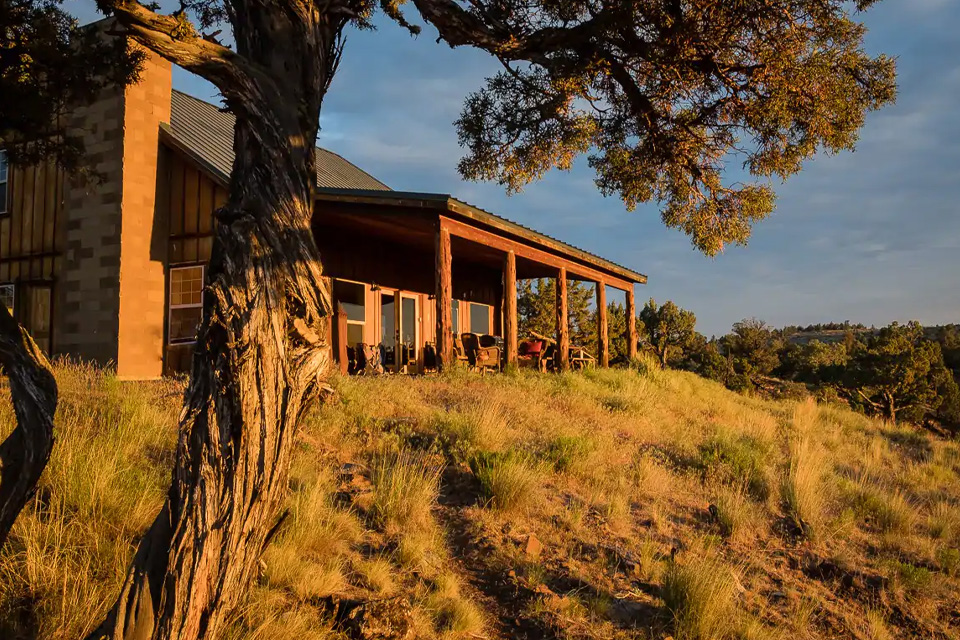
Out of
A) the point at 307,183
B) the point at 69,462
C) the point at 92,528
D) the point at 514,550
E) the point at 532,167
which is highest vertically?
the point at 532,167

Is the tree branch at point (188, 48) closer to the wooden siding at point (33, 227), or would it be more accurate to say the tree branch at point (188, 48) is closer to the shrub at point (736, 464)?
the shrub at point (736, 464)

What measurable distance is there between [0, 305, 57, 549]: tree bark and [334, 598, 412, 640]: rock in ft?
6.59

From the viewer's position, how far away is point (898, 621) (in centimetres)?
627

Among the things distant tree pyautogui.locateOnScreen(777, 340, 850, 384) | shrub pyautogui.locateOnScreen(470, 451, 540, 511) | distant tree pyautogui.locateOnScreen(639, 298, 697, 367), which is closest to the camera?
shrub pyautogui.locateOnScreen(470, 451, 540, 511)

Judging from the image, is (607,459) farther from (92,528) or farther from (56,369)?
(56,369)

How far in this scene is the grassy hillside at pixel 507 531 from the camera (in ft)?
15.4

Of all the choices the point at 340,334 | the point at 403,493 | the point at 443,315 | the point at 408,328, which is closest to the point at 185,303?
the point at 340,334

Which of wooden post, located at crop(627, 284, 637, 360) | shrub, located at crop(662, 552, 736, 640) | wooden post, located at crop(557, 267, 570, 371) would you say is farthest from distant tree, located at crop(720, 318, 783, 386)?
shrub, located at crop(662, 552, 736, 640)

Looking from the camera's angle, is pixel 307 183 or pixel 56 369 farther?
pixel 56 369

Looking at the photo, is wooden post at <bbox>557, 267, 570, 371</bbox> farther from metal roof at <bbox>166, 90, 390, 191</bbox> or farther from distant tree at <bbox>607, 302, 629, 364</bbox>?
distant tree at <bbox>607, 302, 629, 364</bbox>

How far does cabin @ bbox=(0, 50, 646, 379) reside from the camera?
13.1 meters

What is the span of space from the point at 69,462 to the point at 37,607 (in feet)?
5.29

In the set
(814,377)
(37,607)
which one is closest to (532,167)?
(37,607)

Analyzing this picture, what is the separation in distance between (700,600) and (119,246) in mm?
12258
